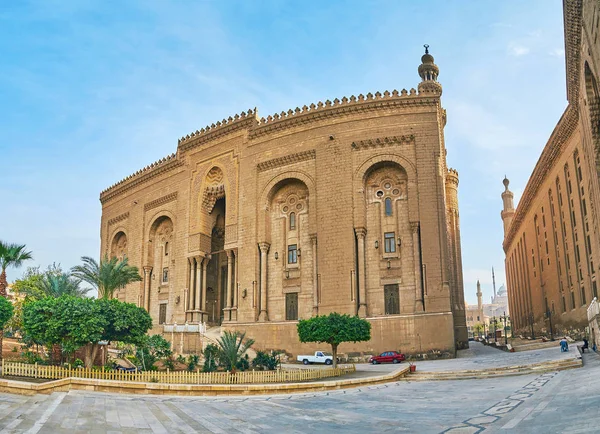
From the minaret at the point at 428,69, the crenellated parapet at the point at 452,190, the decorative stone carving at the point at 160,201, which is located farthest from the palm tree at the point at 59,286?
the crenellated parapet at the point at 452,190

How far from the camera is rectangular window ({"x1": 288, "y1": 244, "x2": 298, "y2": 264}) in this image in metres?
29.7

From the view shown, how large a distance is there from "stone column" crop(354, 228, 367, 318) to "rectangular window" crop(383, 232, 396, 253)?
3.81 feet

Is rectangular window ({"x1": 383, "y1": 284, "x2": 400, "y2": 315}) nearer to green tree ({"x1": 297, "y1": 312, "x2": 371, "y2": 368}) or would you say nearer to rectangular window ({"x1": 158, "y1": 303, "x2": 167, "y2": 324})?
green tree ({"x1": 297, "y1": 312, "x2": 371, "y2": 368})

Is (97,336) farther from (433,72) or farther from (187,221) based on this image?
(433,72)

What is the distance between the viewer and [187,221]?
3456 cm

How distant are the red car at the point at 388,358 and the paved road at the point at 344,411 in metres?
8.56

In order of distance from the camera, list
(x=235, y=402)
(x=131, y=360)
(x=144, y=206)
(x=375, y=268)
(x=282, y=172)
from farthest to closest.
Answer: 1. (x=144, y=206)
2. (x=282, y=172)
3. (x=375, y=268)
4. (x=131, y=360)
5. (x=235, y=402)

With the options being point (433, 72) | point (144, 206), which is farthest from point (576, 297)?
point (144, 206)

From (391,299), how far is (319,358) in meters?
4.80

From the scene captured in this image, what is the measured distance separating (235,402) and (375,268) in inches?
567

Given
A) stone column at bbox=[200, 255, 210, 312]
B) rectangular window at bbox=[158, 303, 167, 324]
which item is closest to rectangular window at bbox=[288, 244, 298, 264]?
stone column at bbox=[200, 255, 210, 312]

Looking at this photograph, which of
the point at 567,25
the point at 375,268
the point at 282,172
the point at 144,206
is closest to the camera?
the point at 567,25

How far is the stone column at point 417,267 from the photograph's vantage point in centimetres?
2558

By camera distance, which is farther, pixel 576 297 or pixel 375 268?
pixel 576 297
